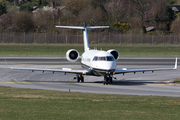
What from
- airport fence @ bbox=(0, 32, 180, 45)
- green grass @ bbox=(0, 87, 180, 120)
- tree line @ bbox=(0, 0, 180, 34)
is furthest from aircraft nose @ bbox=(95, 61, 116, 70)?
tree line @ bbox=(0, 0, 180, 34)

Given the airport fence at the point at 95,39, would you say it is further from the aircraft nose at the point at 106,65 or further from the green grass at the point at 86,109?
the green grass at the point at 86,109

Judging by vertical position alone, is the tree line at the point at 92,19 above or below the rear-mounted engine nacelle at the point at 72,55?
above

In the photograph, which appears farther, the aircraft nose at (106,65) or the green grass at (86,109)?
the aircraft nose at (106,65)

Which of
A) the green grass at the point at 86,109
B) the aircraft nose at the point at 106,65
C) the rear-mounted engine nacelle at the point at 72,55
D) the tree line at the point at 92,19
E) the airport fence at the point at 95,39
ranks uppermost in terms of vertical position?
the tree line at the point at 92,19

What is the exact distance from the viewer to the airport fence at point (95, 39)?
3066 inches

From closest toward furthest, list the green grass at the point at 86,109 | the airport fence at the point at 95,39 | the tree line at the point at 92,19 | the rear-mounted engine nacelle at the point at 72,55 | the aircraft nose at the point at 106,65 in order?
the green grass at the point at 86,109 → the aircraft nose at the point at 106,65 → the rear-mounted engine nacelle at the point at 72,55 → the airport fence at the point at 95,39 → the tree line at the point at 92,19

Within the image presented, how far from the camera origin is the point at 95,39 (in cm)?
7844

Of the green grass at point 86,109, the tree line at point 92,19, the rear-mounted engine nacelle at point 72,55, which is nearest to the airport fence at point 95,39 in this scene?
the tree line at point 92,19

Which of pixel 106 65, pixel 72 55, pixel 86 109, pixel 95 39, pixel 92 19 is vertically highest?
pixel 92 19

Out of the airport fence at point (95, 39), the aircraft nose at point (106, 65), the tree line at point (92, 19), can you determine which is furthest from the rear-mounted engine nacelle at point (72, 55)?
the tree line at point (92, 19)

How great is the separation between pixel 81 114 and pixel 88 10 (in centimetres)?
9045

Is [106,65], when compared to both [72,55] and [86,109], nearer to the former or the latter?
[72,55]

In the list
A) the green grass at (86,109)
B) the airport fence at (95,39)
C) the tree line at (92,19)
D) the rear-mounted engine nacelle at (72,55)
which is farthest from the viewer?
the tree line at (92,19)

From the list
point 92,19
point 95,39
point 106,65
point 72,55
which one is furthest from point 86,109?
point 92,19
